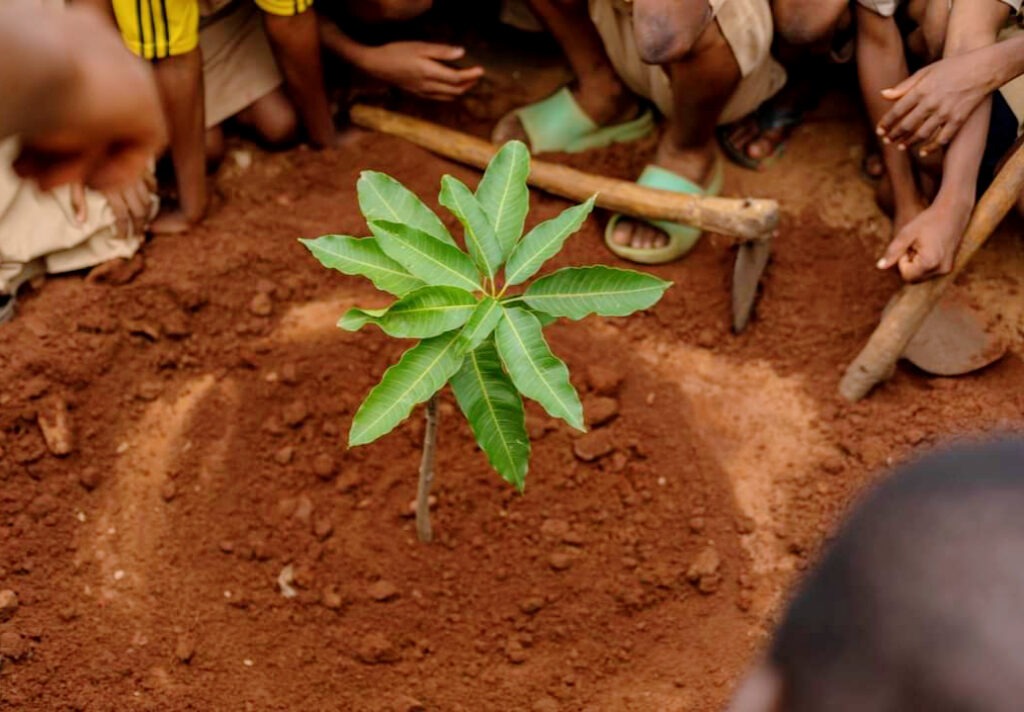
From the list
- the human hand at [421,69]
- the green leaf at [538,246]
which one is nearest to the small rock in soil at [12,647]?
the green leaf at [538,246]

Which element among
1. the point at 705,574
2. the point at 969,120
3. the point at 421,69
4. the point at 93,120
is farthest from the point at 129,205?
the point at 969,120

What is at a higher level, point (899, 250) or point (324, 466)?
point (899, 250)

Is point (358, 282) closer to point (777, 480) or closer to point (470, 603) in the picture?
point (470, 603)

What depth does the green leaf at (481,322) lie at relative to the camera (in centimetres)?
215

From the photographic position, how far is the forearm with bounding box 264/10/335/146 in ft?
10.8

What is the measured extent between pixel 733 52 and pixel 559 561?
1.26 m

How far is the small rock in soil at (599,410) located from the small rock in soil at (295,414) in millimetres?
654

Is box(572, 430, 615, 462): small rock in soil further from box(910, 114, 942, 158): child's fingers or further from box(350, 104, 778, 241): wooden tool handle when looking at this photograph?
box(910, 114, 942, 158): child's fingers

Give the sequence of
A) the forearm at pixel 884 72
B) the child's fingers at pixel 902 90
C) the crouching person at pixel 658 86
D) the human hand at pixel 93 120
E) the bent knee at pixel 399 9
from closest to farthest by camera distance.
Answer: the human hand at pixel 93 120 → the child's fingers at pixel 902 90 → the crouching person at pixel 658 86 → the forearm at pixel 884 72 → the bent knee at pixel 399 9

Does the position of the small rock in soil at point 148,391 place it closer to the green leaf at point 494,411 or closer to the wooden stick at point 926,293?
the green leaf at point 494,411

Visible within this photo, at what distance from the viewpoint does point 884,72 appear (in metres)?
3.18

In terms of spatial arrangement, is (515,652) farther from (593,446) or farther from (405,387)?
(405,387)

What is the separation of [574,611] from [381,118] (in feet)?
4.88

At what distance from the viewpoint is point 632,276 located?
2.24 m
